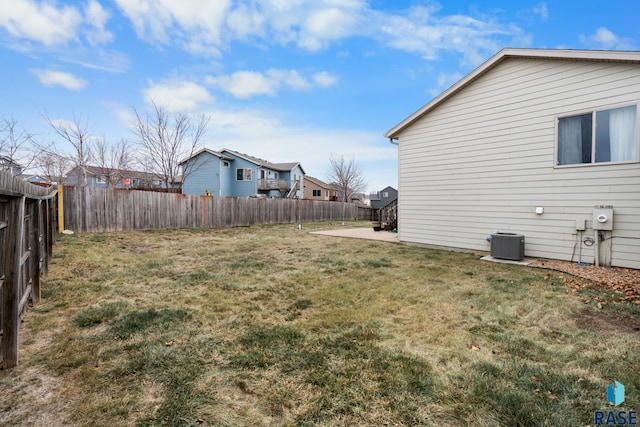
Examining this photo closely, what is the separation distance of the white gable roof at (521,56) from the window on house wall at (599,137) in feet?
3.24

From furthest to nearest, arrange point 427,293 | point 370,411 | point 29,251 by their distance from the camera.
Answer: point 427,293
point 29,251
point 370,411

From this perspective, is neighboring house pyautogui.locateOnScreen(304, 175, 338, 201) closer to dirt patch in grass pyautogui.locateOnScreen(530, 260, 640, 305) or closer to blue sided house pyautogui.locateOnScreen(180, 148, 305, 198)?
blue sided house pyautogui.locateOnScreen(180, 148, 305, 198)

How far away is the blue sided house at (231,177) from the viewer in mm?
27109

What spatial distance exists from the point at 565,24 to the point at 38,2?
1569 cm

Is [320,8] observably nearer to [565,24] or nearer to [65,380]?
[565,24]

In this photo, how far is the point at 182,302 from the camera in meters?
3.74

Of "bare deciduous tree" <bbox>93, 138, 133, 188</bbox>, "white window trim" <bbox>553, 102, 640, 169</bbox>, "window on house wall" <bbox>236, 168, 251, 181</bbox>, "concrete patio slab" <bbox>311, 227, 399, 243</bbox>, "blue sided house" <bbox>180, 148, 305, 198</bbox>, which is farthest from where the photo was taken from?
"window on house wall" <bbox>236, 168, 251, 181</bbox>

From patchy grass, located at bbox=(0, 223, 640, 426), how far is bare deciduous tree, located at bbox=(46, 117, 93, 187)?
54.2 ft

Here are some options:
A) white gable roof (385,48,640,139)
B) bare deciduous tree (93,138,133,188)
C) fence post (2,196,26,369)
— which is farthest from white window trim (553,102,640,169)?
bare deciduous tree (93,138,133,188)

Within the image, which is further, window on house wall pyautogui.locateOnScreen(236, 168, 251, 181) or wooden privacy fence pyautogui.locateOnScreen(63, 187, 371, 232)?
window on house wall pyautogui.locateOnScreen(236, 168, 251, 181)

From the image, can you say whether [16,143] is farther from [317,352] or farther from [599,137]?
[599,137]

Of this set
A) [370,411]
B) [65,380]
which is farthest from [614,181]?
[65,380]

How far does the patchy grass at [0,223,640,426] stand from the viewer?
1783 mm

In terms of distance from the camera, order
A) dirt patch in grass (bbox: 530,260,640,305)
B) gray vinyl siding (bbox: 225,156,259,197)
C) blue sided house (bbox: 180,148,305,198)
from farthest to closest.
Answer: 1. gray vinyl siding (bbox: 225,156,259,197)
2. blue sided house (bbox: 180,148,305,198)
3. dirt patch in grass (bbox: 530,260,640,305)
